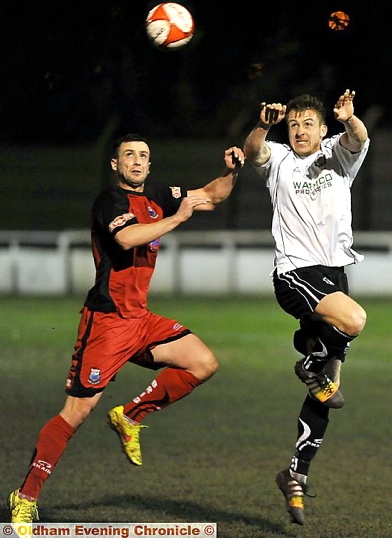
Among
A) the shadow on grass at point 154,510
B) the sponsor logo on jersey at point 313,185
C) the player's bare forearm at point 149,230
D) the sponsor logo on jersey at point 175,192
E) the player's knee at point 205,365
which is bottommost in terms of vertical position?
the shadow on grass at point 154,510

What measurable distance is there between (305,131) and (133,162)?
1024 mm

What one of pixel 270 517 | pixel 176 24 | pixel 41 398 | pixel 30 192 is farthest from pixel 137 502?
pixel 30 192

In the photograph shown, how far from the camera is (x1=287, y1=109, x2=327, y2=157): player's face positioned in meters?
7.42

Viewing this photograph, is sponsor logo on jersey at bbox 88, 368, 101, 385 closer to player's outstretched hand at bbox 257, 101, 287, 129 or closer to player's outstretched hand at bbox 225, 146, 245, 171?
player's outstretched hand at bbox 225, 146, 245, 171

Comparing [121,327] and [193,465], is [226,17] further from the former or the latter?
[121,327]

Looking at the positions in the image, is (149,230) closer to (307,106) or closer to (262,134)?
(262,134)

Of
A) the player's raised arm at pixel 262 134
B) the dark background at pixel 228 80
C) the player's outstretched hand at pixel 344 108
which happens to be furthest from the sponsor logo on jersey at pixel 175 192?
the dark background at pixel 228 80

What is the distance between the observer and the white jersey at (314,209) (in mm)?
7434

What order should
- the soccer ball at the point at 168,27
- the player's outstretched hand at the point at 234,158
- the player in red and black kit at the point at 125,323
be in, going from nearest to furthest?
the player in red and black kit at the point at 125,323
the player's outstretched hand at the point at 234,158
the soccer ball at the point at 168,27

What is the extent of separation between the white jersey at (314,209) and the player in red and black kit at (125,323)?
351mm

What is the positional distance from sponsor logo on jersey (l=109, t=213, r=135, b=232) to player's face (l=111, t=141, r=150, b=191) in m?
0.31

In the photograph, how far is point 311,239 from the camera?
7441 mm

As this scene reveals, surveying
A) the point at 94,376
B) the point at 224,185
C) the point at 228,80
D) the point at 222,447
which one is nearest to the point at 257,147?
the point at 224,185

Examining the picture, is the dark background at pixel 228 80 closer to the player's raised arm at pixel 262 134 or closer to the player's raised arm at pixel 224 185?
the player's raised arm at pixel 224 185
